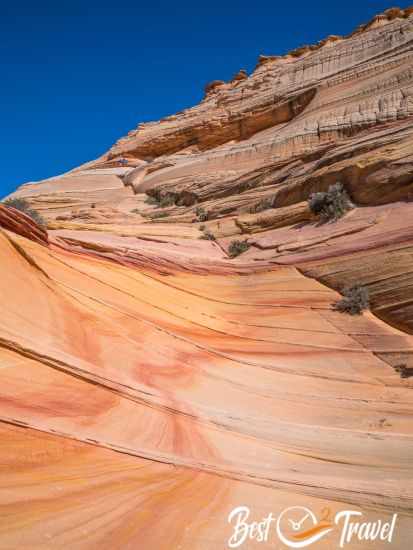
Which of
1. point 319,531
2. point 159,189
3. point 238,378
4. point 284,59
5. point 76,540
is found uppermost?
point 284,59

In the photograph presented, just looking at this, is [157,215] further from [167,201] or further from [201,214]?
[201,214]

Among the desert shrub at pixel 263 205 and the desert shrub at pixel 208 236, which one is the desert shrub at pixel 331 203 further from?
the desert shrub at pixel 208 236

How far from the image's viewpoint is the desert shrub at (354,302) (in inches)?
396

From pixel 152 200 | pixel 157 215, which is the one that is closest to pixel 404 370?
pixel 157 215

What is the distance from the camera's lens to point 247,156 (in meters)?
25.2

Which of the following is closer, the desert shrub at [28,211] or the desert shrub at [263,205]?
the desert shrub at [28,211]

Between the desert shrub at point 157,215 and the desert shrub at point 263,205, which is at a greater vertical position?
the desert shrub at point 157,215

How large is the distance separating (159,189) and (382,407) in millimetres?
24484

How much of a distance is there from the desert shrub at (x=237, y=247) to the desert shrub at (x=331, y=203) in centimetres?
249

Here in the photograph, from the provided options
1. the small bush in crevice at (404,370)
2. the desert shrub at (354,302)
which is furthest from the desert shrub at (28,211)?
the small bush in crevice at (404,370)

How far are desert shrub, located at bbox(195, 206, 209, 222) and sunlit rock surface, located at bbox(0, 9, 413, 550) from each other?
0.39ft

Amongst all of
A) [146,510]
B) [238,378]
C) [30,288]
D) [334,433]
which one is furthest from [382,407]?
[30,288]

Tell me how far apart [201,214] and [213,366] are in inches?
504

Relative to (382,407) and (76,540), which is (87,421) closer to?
(76,540)
